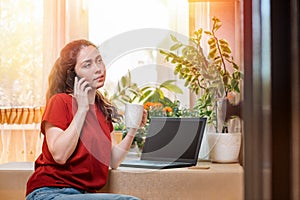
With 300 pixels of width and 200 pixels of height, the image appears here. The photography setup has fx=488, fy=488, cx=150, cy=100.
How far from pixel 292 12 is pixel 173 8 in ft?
6.02

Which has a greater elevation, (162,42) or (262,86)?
(162,42)

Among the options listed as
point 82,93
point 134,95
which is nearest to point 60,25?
point 134,95

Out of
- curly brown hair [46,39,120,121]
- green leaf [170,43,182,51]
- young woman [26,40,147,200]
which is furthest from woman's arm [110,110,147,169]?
green leaf [170,43,182,51]

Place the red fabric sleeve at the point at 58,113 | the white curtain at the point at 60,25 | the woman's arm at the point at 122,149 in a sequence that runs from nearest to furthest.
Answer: the red fabric sleeve at the point at 58,113
the woman's arm at the point at 122,149
the white curtain at the point at 60,25

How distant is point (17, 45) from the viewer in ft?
6.81

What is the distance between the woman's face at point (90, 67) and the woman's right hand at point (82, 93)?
0.03 metres

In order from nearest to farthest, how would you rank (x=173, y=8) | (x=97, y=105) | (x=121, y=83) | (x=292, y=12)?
1. (x=292, y=12)
2. (x=97, y=105)
3. (x=121, y=83)
4. (x=173, y=8)

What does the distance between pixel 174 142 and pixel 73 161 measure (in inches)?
15.1

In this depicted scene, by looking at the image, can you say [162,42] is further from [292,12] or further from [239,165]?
[292,12]

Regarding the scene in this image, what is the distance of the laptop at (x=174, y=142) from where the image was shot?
1.72m

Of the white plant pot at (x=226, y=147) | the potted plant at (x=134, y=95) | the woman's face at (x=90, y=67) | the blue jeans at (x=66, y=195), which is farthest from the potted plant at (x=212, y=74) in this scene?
the blue jeans at (x=66, y=195)

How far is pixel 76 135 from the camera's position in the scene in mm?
1518

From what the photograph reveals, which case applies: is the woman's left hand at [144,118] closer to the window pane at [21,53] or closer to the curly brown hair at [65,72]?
the curly brown hair at [65,72]

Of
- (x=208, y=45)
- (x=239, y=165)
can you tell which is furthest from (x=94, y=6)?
(x=239, y=165)
